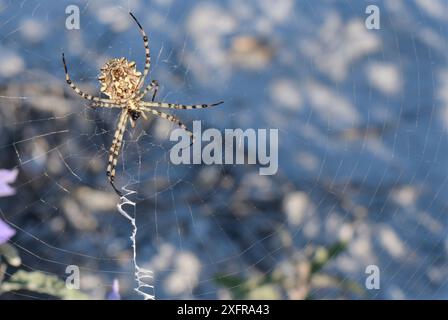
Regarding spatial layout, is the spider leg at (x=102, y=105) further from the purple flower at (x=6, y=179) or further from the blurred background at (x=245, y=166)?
the blurred background at (x=245, y=166)

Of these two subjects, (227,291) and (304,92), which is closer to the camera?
(227,291)

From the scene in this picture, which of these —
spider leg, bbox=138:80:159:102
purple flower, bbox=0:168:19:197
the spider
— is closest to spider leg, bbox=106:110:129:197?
the spider

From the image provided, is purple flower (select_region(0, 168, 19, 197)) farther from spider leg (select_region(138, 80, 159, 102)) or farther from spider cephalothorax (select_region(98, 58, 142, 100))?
spider leg (select_region(138, 80, 159, 102))

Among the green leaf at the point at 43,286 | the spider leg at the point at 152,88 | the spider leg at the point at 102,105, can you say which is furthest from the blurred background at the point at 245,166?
the green leaf at the point at 43,286

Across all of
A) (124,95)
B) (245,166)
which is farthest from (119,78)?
(245,166)

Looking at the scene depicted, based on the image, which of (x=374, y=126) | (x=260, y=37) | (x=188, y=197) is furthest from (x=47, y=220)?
(x=374, y=126)
